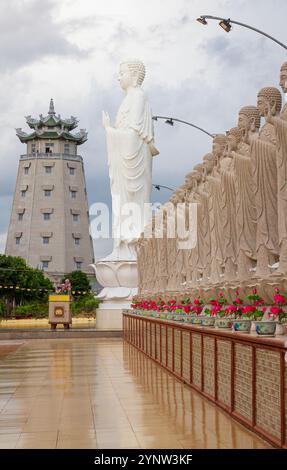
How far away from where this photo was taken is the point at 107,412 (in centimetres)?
782

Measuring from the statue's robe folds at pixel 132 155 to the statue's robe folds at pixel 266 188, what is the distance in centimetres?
2064

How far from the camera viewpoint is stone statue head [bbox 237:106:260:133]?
1056cm

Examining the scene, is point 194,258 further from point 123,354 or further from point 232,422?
point 232,422

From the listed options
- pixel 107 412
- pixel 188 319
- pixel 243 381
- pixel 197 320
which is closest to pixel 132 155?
pixel 188 319

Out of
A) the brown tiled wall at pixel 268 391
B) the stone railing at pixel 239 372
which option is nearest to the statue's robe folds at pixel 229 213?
the stone railing at pixel 239 372

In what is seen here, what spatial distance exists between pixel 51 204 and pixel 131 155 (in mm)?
47947

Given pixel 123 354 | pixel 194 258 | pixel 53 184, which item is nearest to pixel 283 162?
pixel 194 258

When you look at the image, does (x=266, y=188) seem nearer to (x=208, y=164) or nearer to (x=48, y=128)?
(x=208, y=164)

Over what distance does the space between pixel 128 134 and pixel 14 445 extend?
25.3 m

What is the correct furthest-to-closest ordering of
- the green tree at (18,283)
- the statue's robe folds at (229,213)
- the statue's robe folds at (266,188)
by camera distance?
the green tree at (18,283) → the statue's robe folds at (229,213) → the statue's robe folds at (266,188)

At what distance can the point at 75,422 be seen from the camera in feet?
23.6

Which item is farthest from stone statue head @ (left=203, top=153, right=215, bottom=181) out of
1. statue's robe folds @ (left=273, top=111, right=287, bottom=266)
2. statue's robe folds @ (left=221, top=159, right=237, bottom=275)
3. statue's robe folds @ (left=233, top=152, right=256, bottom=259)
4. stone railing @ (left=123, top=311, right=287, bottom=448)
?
statue's robe folds @ (left=273, top=111, right=287, bottom=266)

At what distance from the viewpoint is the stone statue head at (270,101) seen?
9.32m

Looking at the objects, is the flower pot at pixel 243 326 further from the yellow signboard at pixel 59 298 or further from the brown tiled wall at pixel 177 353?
the yellow signboard at pixel 59 298
